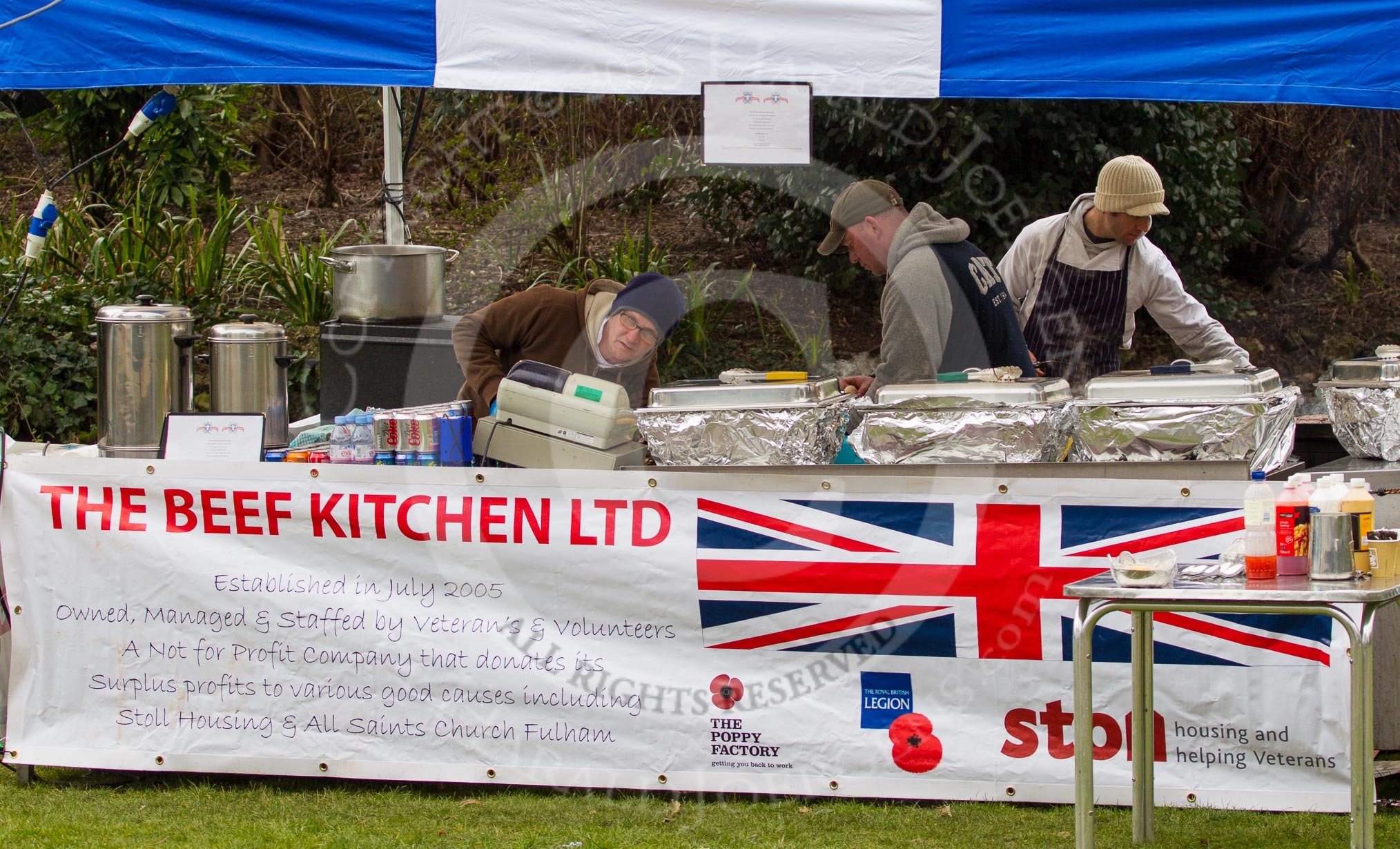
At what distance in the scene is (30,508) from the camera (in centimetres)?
369

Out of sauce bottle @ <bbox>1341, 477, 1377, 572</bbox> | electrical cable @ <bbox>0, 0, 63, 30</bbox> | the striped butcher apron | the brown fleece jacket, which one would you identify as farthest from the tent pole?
sauce bottle @ <bbox>1341, 477, 1377, 572</bbox>

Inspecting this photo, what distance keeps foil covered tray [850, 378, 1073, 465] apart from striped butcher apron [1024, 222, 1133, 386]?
1.24 m

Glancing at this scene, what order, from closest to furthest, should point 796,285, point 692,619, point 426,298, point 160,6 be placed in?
point 692,619 → point 160,6 → point 426,298 → point 796,285

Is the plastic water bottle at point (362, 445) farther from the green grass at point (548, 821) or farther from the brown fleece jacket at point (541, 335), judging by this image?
the green grass at point (548, 821)

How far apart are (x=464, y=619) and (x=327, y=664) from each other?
400mm

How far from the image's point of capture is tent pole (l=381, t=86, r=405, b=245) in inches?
208

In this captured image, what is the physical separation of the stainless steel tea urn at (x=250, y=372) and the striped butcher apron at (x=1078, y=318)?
2540 millimetres

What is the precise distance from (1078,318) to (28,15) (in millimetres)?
3405

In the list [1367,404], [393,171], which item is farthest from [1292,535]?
[393,171]

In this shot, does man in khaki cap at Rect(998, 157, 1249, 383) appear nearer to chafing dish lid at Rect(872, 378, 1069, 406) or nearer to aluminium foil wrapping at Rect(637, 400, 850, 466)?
chafing dish lid at Rect(872, 378, 1069, 406)

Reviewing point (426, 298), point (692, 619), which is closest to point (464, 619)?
point (692, 619)

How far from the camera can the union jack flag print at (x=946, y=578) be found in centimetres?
329

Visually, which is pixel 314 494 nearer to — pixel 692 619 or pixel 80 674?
pixel 80 674

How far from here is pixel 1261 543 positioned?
267 centimetres
